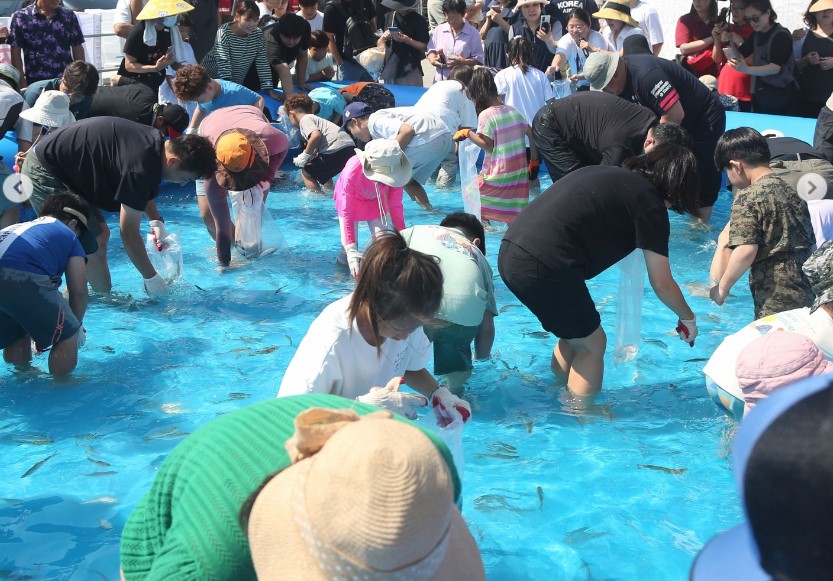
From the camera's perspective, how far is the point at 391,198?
638cm

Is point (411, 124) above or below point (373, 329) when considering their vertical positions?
below

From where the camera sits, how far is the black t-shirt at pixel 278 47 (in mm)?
10414

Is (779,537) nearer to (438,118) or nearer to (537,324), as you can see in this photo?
(537,324)

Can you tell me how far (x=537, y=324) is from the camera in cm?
612

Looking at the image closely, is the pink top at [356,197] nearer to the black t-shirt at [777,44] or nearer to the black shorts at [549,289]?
the black shorts at [549,289]

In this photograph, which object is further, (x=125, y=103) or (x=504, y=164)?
(x=125, y=103)

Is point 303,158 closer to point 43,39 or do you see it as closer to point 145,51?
point 145,51

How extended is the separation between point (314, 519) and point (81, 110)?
23.6ft

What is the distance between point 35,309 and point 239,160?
1.95m

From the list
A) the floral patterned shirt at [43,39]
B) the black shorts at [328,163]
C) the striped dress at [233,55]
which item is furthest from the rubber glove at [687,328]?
the floral patterned shirt at [43,39]

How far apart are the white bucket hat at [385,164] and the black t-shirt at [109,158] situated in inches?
51.4

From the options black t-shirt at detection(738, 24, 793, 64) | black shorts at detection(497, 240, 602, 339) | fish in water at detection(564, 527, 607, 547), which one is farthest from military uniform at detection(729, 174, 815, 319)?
black t-shirt at detection(738, 24, 793, 64)

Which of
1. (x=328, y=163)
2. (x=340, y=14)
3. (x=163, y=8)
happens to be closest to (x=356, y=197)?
(x=328, y=163)

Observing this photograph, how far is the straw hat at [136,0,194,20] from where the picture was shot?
29.2ft
